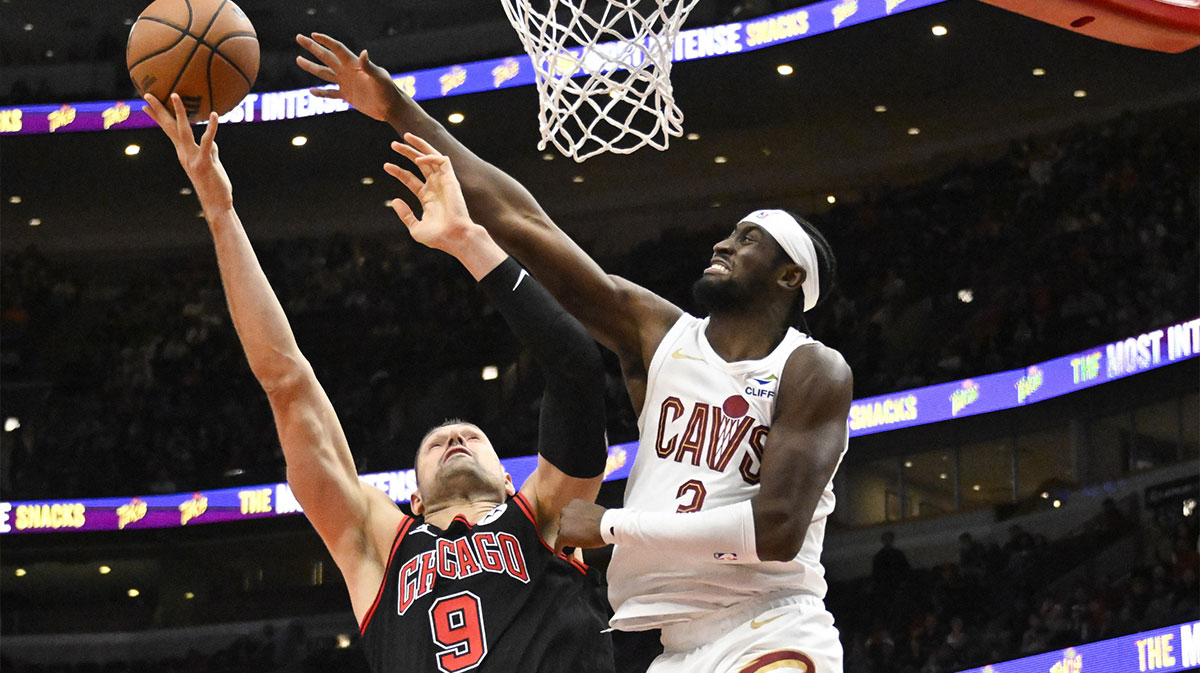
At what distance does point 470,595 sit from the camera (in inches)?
155

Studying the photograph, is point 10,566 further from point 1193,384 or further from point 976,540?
point 1193,384

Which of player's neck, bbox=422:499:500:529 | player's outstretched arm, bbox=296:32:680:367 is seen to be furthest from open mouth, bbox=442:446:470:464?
player's outstretched arm, bbox=296:32:680:367

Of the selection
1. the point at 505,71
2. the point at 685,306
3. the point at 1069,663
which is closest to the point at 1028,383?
the point at 1069,663

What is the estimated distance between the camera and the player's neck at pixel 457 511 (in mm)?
4215

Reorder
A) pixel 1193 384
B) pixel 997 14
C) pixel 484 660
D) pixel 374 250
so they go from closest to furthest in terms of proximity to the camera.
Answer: pixel 484 660 → pixel 1193 384 → pixel 997 14 → pixel 374 250

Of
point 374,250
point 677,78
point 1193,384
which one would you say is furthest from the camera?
point 374,250

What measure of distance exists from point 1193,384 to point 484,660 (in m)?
9.55

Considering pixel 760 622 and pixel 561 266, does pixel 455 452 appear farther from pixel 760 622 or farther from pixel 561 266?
pixel 760 622

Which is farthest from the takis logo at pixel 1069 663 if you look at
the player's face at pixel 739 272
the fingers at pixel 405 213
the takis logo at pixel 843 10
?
the fingers at pixel 405 213

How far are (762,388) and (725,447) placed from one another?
158 millimetres

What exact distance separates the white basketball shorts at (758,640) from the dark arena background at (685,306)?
26.5 ft

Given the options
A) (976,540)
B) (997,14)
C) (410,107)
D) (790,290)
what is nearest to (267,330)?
(410,107)

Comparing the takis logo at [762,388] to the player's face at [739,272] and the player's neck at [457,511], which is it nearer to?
the player's face at [739,272]

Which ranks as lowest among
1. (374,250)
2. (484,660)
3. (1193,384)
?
(484,660)
